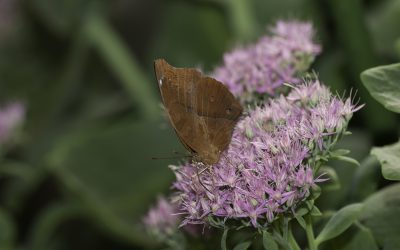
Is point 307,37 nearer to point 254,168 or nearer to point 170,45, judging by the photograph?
point 254,168

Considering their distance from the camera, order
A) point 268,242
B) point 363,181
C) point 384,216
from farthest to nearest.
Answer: point 363,181 < point 384,216 < point 268,242

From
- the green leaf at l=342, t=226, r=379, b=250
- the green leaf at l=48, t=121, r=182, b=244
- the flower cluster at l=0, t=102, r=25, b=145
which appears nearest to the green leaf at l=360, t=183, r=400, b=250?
the green leaf at l=342, t=226, r=379, b=250

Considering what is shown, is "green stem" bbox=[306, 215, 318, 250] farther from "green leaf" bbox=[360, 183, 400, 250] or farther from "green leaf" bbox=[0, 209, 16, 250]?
"green leaf" bbox=[0, 209, 16, 250]

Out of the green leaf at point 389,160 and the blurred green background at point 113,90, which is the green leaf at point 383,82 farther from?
the blurred green background at point 113,90

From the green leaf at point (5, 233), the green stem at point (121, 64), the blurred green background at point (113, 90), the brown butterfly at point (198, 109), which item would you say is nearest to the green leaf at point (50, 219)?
the blurred green background at point (113, 90)

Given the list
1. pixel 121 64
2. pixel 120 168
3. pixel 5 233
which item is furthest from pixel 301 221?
pixel 121 64

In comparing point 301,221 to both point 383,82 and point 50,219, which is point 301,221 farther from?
point 50,219

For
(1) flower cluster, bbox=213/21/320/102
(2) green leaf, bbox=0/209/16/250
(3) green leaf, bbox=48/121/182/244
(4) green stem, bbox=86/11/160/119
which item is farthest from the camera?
(4) green stem, bbox=86/11/160/119
